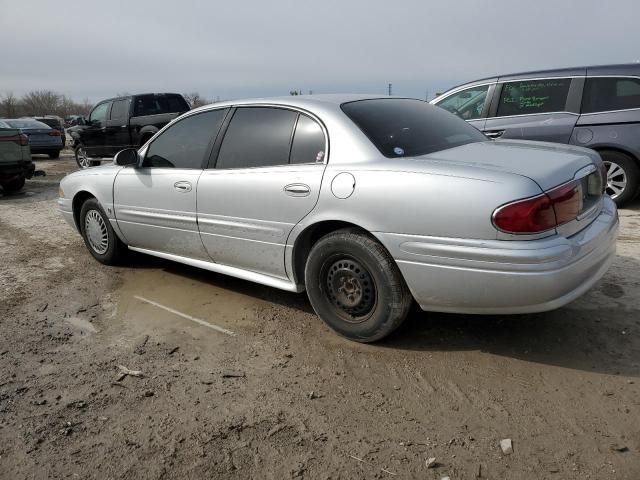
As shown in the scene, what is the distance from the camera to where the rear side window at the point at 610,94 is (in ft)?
20.7

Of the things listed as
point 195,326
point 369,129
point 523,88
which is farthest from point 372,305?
point 523,88

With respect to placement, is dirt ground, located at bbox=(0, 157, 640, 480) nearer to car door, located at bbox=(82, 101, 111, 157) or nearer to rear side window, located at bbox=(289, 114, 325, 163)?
rear side window, located at bbox=(289, 114, 325, 163)

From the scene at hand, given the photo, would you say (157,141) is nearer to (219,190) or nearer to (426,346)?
(219,190)

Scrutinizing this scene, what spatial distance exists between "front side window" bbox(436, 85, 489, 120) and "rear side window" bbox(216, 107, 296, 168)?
179 inches

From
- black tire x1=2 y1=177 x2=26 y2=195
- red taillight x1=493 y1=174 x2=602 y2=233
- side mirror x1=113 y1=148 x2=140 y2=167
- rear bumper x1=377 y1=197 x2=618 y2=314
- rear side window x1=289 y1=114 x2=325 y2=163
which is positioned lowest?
black tire x1=2 y1=177 x2=26 y2=195

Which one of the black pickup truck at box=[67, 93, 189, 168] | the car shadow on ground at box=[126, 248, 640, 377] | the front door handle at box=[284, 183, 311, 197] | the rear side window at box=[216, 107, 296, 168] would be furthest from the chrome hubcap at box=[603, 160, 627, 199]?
the black pickup truck at box=[67, 93, 189, 168]

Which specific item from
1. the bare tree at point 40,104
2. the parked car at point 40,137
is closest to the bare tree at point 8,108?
the bare tree at point 40,104

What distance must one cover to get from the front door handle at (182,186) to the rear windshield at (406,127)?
139 centimetres

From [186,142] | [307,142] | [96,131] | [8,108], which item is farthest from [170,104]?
[8,108]

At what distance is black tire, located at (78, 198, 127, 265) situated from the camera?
4945 millimetres

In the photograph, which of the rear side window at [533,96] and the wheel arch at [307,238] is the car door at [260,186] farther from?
the rear side window at [533,96]

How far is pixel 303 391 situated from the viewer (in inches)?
110

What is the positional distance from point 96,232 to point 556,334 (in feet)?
13.8

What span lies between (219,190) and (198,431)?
5.90 feet
